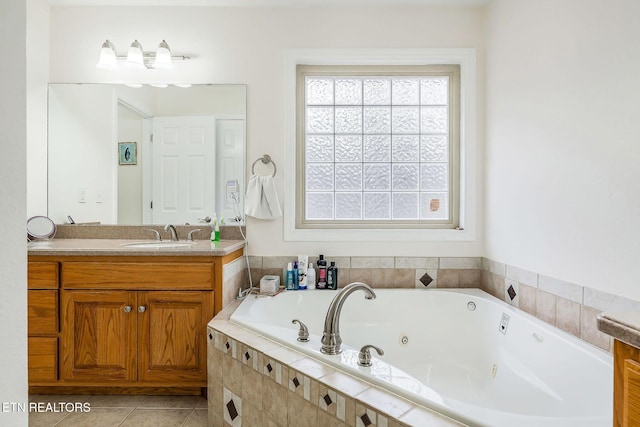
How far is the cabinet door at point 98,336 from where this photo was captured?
201 cm

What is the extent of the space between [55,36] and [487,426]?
3355 mm

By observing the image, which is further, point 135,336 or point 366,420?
point 135,336

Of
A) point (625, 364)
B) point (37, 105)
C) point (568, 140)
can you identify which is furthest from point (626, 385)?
point (37, 105)

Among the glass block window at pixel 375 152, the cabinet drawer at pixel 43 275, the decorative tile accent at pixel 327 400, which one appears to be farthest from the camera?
the glass block window at pixel 375 152

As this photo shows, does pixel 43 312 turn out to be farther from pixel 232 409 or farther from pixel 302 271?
pixel 302 271

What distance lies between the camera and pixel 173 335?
2.01 m

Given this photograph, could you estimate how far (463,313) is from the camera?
2248 mm

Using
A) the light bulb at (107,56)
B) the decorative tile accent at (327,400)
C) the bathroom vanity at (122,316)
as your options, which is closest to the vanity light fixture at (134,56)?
the light bulb at (107,56)

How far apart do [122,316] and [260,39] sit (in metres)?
2.01

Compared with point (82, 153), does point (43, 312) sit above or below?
below

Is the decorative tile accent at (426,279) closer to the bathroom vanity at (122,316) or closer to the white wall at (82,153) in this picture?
the bathroom vanity at (122,316)
